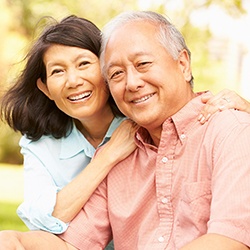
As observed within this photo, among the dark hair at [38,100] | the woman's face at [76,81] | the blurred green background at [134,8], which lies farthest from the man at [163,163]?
the blurred green background at [134,8]

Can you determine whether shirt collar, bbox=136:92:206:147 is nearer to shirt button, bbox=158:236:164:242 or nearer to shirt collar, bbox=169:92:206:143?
shirt collar, bbox=169:92:206:143

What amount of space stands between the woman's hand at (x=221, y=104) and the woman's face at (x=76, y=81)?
65 centimetres

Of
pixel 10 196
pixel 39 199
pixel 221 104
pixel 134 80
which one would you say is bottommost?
pixel 10 196

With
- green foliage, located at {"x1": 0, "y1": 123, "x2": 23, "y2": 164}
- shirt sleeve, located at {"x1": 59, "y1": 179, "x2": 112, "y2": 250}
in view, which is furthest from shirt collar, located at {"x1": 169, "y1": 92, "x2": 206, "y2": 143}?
green foliage, located at {"x1": 0, "y1": 123, "x2": 23, "y2": 164}

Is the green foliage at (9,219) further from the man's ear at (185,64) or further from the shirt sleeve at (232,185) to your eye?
the shirt sleeve at (232,185)

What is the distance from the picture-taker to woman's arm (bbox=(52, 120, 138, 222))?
3.43 metres

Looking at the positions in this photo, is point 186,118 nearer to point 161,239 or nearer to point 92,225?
point 161,239

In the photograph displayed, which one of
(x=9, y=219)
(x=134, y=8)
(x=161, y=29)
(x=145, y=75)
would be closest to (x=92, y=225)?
(x=145, y=75)

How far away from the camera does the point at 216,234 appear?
2.73 m

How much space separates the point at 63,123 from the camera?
3.88 meters

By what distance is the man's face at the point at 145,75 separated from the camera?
10.3ft

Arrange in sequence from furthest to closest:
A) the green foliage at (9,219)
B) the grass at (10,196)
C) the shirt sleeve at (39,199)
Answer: the grass at (10,196) < the green foliage at (9,219) < the shirt sleeve at (39,199)

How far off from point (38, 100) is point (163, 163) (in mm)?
1025

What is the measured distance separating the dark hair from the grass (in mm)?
3786
